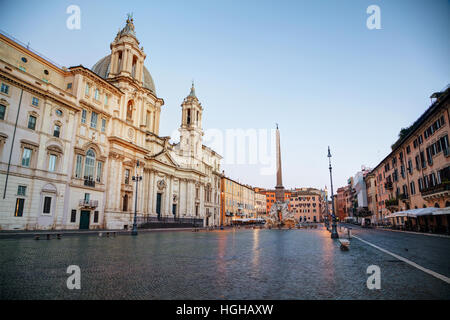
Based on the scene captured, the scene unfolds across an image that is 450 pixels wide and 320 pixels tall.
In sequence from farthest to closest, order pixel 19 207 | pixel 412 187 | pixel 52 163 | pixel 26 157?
pixel 412 187 < pixel 52 163 < pixel 26 157 < pixel 19 207

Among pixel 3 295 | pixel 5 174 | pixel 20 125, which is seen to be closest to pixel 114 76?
pixel 20 125

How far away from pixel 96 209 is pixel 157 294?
31279 mm

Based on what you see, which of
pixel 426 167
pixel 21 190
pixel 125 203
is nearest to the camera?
pixel 21 190

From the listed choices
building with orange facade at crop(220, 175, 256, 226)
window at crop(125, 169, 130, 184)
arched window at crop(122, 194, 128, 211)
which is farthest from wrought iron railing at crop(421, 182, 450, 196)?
building with orange facade at crop(220, 175, 256, 226)

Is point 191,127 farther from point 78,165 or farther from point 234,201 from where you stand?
point 78,165

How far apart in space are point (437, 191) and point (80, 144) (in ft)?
125

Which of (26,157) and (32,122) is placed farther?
(32,122)

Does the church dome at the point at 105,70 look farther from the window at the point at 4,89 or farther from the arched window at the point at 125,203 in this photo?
the window at the point at 4,89

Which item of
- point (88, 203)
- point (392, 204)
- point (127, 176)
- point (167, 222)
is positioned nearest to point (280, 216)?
point (392, 204)

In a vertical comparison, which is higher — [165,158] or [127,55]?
[127,55]

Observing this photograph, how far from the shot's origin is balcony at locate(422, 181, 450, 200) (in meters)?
24.8

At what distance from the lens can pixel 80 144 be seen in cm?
3073

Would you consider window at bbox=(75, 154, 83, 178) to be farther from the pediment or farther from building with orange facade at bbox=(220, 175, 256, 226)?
building with orange facade at bbox=(220, 175, 256, 226)

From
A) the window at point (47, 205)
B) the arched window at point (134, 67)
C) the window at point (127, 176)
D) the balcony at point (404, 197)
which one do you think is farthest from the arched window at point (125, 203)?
the balcony at point (404, 197)
